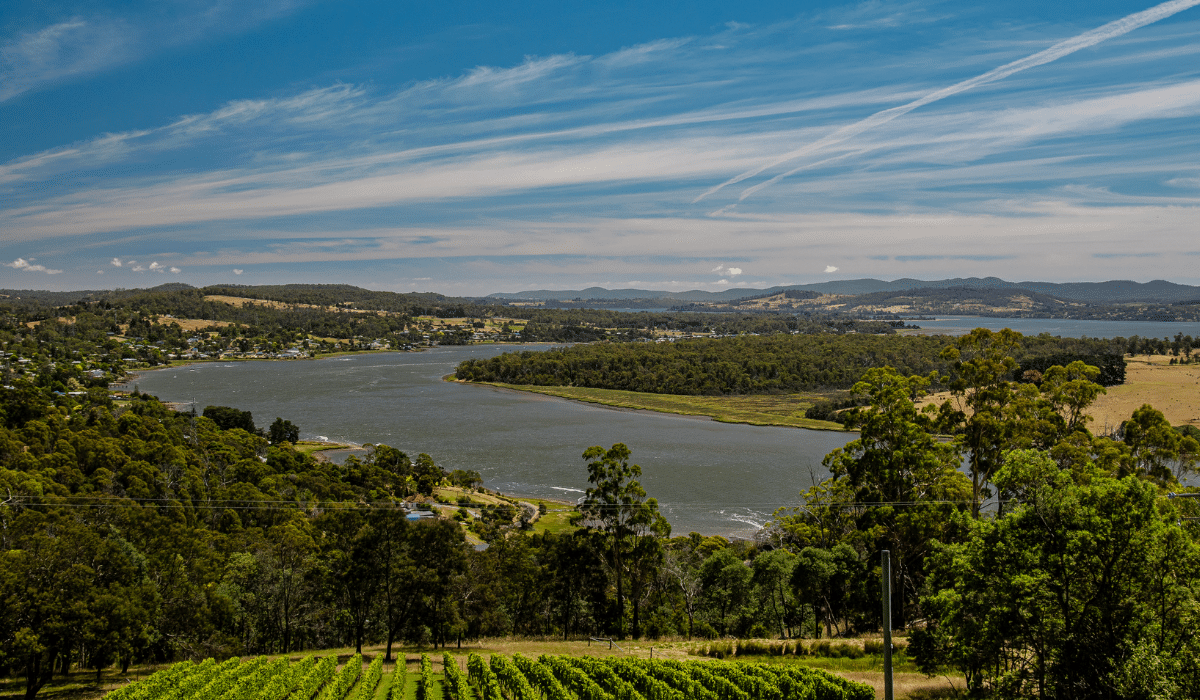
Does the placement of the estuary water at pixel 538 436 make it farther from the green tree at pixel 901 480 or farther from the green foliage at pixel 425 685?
the green foliage at pixel 425 685

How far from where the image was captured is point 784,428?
2616 inches

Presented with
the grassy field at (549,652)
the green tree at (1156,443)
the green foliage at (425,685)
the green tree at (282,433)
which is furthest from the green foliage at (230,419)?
the green tree at (1156,443)

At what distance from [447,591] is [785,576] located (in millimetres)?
10092

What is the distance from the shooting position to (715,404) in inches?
3339

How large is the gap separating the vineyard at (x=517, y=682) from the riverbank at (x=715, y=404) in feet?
181

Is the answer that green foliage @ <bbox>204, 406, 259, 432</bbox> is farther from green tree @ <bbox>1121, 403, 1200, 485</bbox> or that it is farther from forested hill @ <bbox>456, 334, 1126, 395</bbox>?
green tree @ <bbox>1121, 403, 1200, 485</bbox>

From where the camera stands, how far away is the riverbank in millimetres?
70494

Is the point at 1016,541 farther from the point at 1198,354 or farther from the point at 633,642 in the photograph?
the point at 1198,354

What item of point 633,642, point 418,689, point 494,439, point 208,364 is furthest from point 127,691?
point 208,364

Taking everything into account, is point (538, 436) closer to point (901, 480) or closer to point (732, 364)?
point (901, 480)

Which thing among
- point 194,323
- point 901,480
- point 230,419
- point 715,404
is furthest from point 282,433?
point 194,323

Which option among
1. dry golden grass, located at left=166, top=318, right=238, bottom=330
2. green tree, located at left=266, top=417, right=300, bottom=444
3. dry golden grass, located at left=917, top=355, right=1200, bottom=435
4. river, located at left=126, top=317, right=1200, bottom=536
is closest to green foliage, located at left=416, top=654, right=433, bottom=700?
river, located at left=126, top=317, right=1200, bottom=536

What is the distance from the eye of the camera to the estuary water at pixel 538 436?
41344 millimetres

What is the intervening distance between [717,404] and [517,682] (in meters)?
73.1
